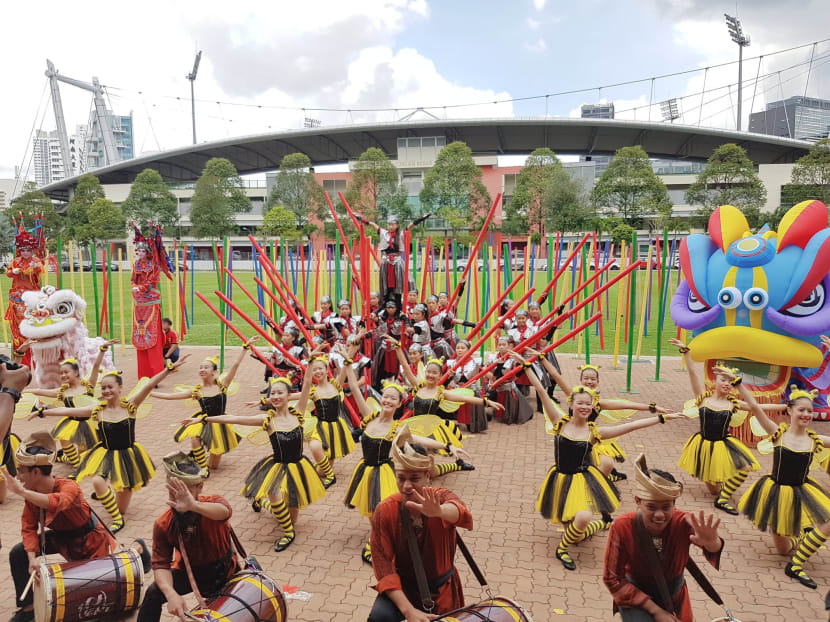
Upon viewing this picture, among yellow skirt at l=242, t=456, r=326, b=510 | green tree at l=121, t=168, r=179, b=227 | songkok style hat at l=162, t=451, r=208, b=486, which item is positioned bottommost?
yellow skirt at l=242, t=456, r=326, b=510

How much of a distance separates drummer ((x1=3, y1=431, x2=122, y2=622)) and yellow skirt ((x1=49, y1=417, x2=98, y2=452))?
2.60 m

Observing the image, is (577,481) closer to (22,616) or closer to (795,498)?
(795,498)

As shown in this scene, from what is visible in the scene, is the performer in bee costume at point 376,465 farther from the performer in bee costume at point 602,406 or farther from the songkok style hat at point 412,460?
the songkok style hat at point 412,460

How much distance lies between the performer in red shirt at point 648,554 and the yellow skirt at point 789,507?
1875 millimetres

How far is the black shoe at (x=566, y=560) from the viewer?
4.52m

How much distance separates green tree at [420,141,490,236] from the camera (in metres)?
38.3

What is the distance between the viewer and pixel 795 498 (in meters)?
4.40

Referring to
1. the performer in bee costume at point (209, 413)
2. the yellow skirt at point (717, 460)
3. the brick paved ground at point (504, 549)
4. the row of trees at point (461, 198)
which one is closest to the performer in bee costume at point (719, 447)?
the yellow skirt at point (717, 460)

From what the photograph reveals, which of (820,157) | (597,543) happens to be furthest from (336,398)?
(820,157)

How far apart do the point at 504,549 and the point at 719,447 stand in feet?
8.20

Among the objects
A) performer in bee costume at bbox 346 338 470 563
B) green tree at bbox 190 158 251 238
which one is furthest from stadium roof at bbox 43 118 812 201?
performer in bee costume at bbox 346 338 470 563

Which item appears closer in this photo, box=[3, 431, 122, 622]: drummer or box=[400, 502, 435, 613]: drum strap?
box=[400, 502, 435, 613]: drum strap

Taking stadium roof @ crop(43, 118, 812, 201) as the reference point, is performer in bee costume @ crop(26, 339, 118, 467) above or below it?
below

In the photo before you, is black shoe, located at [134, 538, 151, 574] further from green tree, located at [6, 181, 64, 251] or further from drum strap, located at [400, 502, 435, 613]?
green tree, located at [6, 181, 64, 251]
